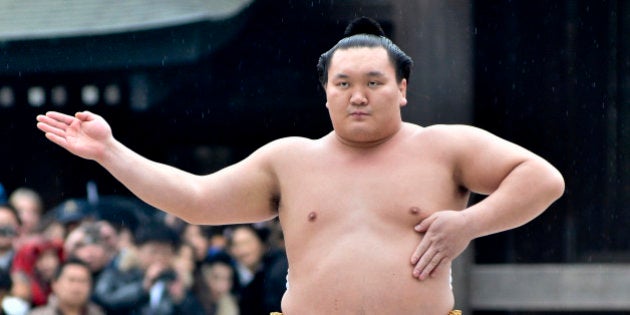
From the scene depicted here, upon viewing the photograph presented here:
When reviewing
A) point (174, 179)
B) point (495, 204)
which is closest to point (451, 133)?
point (495, 204)

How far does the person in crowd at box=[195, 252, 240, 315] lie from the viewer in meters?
5.62

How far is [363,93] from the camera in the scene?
3.38m

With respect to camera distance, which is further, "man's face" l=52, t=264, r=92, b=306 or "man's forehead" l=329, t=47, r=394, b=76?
"man's face" l=52, t=264, r=92, b=306

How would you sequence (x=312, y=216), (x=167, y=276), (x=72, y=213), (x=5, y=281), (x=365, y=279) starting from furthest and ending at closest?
(x=72, y=213), (x=167, y=276), (x=5, y=281), (x=312, y=216), (x=365, y=279)

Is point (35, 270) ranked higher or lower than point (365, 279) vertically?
lower

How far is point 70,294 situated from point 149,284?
0.43m

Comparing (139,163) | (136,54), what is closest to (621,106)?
(136,54)

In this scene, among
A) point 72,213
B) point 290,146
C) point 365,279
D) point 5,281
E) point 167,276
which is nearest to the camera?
point 365,279

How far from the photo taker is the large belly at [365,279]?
3287 mm

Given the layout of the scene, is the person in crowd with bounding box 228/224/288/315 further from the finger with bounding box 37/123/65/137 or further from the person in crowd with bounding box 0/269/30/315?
the finger with bounding box 37/123/65/137

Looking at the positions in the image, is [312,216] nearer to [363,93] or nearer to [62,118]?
[363,93]

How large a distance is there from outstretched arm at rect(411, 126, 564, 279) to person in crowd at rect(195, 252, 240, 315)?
94.8 inches

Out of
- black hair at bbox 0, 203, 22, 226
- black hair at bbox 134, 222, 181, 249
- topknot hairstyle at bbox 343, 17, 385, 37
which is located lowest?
black hair at bbox 134, 222, 181, 249

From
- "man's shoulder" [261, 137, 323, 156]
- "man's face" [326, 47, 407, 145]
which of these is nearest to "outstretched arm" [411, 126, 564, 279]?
"man's face" [326, 47, 407, 145]
